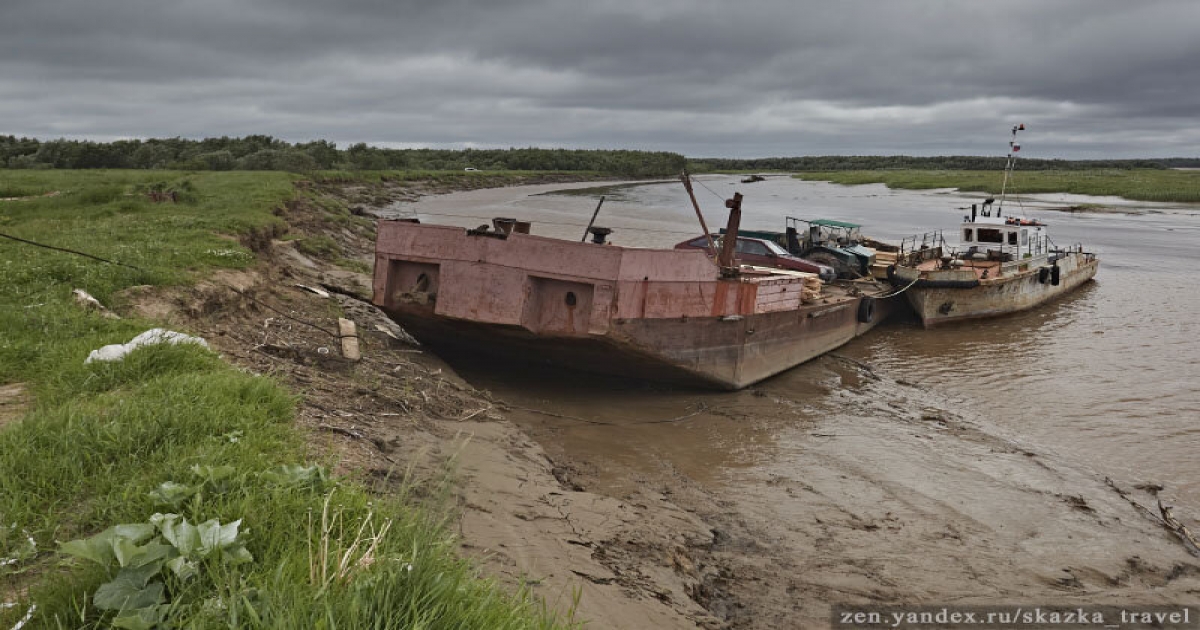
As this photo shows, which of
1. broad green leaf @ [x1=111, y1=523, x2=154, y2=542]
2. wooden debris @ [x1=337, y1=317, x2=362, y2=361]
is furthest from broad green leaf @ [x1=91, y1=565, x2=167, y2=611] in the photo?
wooden debris @ [x1=337, y1=317, x2=362, y2=361]

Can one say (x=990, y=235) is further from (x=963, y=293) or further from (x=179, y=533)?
(x=179, y=533)

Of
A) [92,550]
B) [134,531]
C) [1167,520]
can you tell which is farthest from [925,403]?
[92,550]

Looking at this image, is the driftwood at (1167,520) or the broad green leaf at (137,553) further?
A: the driftwood at (1167,520)

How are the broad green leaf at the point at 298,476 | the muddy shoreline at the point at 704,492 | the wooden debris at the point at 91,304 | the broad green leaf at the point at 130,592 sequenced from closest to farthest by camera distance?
the broad green leaf at the point at 130,592 → the broad green leaf at the point at 298,476 → the muddy shoreline at the point at 704,492 → the wooden debris at the point at 91,304

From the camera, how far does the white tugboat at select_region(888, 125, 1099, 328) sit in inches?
677

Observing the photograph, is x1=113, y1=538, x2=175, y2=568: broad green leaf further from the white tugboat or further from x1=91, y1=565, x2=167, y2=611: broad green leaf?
the white tugboat

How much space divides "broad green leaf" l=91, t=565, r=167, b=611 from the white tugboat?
1634 centimetres

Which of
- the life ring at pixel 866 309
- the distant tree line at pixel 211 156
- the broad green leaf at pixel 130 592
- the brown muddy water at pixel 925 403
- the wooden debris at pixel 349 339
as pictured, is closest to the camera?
the broad green leaf at pixel 130 592

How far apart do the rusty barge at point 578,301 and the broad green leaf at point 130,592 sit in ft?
21.6

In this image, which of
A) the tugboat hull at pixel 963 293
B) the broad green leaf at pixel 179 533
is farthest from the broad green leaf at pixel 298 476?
the tugboat hull at pixel 963 293

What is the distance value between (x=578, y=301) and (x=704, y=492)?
9.73 feet

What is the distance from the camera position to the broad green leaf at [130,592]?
2500 mm

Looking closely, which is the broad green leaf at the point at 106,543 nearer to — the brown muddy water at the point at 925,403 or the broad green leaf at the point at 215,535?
the broad green leaf at the point at 215,535

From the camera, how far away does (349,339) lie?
8938mm
